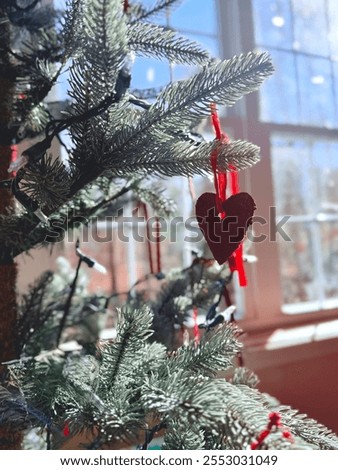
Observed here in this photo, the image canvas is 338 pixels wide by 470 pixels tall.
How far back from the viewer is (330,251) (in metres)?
1.35

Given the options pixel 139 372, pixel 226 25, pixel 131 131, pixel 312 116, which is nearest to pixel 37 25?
pixel 131 131

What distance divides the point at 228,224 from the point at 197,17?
2.63ft

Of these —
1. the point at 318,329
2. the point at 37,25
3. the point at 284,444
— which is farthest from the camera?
the point at 318,329

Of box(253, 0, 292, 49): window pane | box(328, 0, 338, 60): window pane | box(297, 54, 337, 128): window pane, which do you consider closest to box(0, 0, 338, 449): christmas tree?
box(328, 0, 338, 60): window pane

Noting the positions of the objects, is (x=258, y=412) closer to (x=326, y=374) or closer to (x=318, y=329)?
(x=326, y=374)

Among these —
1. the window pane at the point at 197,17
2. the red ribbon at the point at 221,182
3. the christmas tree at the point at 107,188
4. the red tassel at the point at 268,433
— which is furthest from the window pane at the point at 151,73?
the red tassel at the point at 268,433

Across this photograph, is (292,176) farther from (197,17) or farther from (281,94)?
(197,17)

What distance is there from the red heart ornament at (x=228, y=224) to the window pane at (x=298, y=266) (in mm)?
744

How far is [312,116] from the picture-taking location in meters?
1.19

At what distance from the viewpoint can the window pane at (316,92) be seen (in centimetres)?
100

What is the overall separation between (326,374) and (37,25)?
2.10ft

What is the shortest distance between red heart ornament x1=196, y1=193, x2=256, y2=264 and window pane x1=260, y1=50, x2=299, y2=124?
2.38ft

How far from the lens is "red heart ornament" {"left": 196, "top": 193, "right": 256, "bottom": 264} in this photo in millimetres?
510

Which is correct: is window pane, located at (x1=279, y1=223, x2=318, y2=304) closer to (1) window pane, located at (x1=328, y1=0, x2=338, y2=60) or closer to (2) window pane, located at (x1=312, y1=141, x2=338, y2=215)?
(2) window pane, located at (x1=312, y1=141, x2=338, y2=215)
